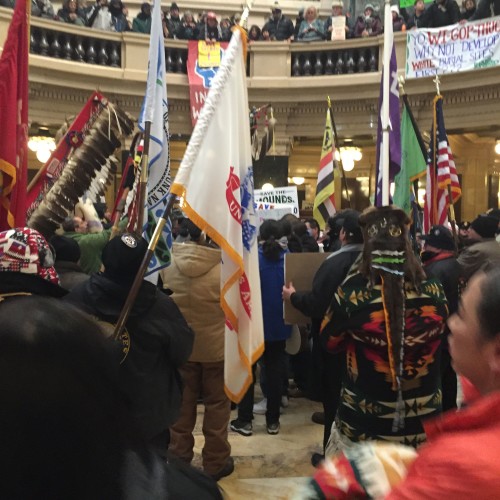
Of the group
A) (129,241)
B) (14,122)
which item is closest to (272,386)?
(129,241)

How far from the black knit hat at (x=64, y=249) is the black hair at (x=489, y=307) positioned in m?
2.93

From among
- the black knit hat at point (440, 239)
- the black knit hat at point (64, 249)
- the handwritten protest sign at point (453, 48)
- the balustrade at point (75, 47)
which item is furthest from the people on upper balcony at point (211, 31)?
the black knit hat at point (64, 249)

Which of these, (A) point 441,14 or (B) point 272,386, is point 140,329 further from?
(A) point 441,14

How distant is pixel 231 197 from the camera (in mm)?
3359

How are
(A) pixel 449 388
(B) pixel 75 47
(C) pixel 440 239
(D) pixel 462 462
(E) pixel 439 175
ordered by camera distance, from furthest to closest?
1. (B) pixel 75 47
2. (E) pixel 439 175
3. (A) pixel 449 388
4. (C) pixel 440 239
5. (D) pixel 462 462

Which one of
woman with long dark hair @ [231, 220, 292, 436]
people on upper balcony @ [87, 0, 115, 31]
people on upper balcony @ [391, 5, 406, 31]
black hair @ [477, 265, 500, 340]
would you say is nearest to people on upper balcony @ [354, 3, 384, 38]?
people on upper balcony @ [391, 5, 406, 31]

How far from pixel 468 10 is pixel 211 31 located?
5973 millimetres

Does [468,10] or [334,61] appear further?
[334,61]

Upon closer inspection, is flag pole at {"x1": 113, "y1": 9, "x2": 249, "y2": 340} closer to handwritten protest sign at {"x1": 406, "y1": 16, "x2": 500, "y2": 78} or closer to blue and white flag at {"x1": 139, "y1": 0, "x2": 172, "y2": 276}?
blue and white flag at {"x1": 139, "y1": 0, "x2": 172, "y2": 276}

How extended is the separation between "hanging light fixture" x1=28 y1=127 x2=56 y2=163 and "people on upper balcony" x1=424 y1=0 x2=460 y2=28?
8.55m

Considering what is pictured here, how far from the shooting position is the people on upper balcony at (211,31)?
45.1 feet

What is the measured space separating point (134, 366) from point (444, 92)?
1117 centimetres

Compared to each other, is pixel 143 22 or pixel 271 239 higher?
pixel 143 22

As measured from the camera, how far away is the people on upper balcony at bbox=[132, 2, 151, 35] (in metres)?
13.6
